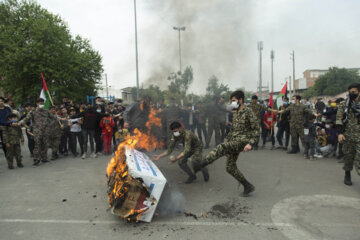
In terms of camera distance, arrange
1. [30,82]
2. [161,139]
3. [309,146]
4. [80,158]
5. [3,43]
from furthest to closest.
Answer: [30,82] < [3,43] < [161,139] < [80,158] < [309,146]

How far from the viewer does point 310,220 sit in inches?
124

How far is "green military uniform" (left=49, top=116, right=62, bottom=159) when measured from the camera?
734cm

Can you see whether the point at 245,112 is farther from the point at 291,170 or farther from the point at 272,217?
the point at 291,170

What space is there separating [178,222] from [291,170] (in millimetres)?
3615

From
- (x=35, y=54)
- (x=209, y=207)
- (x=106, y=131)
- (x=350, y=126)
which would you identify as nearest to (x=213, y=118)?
(x=106, y=131)

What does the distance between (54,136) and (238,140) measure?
625cm

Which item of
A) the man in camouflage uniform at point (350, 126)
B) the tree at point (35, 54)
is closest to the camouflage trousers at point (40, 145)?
the man in camouflage uniform at point (350, 126)

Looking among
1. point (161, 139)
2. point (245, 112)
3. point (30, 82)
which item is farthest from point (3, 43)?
point (245, 112)

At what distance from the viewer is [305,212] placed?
11.1 ft

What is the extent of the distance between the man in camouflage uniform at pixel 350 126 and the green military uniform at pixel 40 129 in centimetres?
764

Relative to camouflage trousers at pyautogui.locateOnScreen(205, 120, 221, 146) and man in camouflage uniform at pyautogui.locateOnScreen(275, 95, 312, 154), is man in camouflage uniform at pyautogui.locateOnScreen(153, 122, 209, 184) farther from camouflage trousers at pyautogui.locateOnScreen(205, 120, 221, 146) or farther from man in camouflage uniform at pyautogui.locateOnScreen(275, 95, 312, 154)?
camouflage trousers at pyautogui.locateOnScreen(205, 120, 221, 146)

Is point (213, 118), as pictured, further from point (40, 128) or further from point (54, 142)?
point (40, 128)

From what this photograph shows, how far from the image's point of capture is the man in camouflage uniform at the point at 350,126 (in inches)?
166

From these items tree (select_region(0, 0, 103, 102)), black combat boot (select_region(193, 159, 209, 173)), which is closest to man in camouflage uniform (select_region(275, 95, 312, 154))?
black combat boot (select_region(193, 159, 209, 173))
